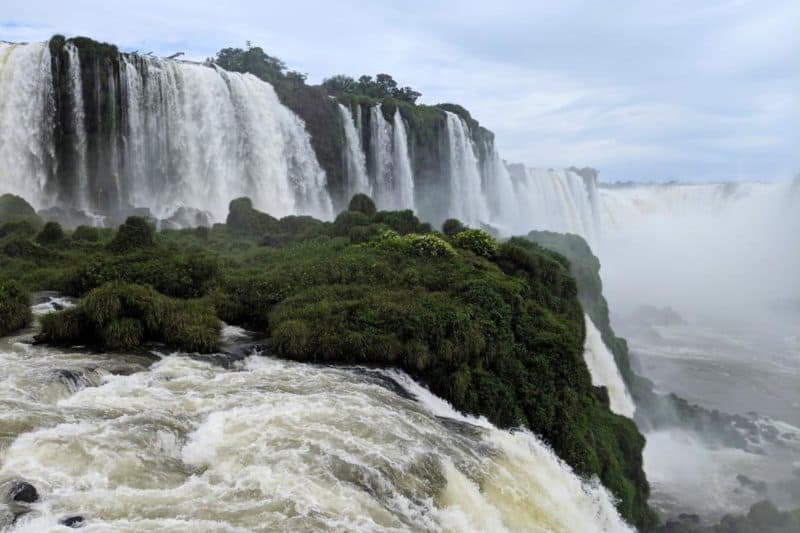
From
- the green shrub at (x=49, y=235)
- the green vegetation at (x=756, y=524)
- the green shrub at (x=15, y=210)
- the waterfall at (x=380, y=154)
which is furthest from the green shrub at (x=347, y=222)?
the waterfall at (x=380, y=154)

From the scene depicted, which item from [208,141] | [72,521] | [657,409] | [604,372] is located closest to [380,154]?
[208,141]

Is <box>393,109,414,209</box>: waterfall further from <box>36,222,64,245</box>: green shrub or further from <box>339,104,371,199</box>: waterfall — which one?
<box>36,222,64,245</box>: green shrub

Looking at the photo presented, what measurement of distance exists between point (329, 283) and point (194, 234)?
424 inches

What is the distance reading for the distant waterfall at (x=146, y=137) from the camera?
27.0 m

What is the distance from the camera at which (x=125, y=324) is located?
10.8 m

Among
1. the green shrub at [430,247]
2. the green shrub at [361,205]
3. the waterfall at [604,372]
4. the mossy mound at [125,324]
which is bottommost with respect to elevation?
the waterfall at [604,372]

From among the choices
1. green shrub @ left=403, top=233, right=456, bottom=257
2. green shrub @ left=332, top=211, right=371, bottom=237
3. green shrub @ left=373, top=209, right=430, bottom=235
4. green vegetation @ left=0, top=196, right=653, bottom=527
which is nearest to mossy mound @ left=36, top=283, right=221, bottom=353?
green vegetation @ left=0, top=196, right=653, bottom=527

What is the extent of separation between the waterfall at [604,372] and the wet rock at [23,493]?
14925 millimetres

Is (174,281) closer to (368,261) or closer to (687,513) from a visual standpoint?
(368,261)

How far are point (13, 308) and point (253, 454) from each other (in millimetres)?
7278

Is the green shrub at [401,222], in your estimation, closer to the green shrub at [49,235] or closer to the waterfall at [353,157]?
the green shrub at [49,235]

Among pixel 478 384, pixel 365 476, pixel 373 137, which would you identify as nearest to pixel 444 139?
pixel 373 137

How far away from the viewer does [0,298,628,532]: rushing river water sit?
6.01 m

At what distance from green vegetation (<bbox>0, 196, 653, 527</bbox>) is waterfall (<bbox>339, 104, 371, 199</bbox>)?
2219 centimetres
